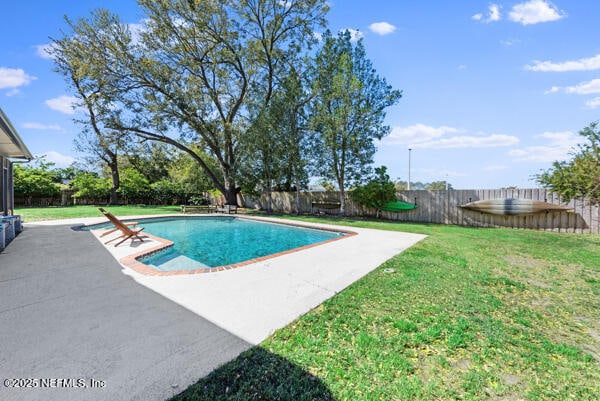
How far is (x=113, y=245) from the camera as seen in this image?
600 centimetres

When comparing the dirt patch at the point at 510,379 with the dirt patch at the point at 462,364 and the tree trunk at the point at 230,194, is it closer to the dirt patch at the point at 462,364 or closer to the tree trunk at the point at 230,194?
the dirt patch at the point at 462,364

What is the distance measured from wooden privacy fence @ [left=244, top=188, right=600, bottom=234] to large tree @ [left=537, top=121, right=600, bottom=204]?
2101 millimetres

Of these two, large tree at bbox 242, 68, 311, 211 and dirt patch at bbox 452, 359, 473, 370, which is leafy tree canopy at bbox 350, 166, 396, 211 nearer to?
large tree at bbox 242, 68, 311, 211

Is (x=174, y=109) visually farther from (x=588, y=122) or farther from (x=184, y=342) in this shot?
(x=588, y=122)

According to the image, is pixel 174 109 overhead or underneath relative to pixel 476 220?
overhead

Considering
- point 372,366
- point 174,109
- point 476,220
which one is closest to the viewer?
point 372,366

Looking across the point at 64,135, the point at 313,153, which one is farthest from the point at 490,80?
the point at 64,135

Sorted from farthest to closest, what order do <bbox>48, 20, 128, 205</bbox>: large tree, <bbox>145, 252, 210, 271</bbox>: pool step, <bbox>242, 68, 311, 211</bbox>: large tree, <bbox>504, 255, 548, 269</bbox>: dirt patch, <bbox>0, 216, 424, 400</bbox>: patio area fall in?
<bbox>48, 20, 128, 205</bbox>: large tree → <bbox>242, 68, 311, 211</bbox>: large tree → <bbox>145, 252, 210, 271</bbox>: pool step → <bbox>504, 255, 548, 269</bbox>: dirt patch → <bbox>0, 216, 424, 400</bbox>: patio area

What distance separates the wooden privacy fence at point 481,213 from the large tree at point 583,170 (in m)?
2.10

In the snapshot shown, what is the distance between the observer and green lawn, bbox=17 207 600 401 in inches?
66.7

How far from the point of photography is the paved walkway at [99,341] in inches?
66.2

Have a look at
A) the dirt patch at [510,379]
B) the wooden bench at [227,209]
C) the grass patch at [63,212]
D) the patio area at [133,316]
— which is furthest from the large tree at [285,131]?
the dirt patch at [510,379]

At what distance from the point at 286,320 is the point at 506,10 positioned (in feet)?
36.5

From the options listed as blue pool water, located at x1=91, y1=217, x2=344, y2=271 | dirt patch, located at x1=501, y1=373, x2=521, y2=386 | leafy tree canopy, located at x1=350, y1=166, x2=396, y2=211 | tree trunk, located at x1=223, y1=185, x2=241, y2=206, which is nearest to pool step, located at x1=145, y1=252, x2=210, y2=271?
blue pool water, located at x1=91, y1=217, x2=344, y2=271
